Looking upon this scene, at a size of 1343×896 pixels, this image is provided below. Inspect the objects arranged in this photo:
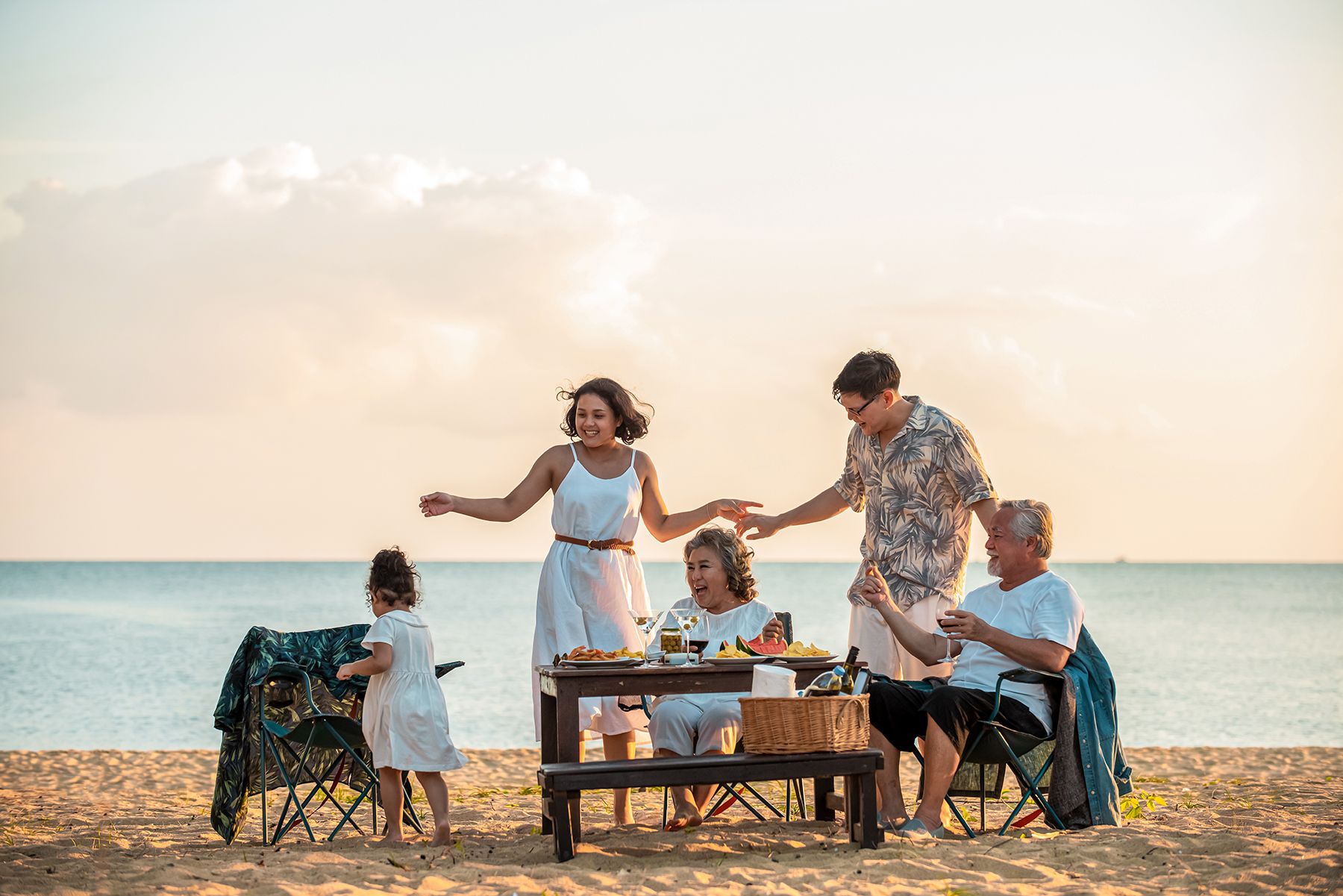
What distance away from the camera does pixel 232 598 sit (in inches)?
1547

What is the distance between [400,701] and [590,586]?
0.89 meters

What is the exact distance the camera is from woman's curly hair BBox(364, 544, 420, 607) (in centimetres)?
476

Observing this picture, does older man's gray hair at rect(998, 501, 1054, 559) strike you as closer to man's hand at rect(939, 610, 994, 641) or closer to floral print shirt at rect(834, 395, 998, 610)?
floral print shirt at rect(834, 395, 998, 610)

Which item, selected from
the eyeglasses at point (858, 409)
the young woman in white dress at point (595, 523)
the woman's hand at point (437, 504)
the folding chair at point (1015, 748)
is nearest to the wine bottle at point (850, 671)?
the folding chair at point (1015, 748)

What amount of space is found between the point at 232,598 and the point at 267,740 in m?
36.3

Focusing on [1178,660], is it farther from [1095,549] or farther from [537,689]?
[537,689]

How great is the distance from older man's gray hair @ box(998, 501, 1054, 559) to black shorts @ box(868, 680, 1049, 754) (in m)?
0.54

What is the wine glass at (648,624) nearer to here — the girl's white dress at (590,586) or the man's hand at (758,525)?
the girl's white dress at (590,586)

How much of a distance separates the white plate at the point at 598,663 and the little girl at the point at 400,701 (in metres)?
0.54

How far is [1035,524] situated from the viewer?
4.56m

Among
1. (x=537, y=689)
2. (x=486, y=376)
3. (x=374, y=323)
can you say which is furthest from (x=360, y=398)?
(x=537, y=689)

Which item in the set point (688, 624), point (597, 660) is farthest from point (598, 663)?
point (688, 624)

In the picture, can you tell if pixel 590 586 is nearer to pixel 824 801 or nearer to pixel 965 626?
pixel 824 801

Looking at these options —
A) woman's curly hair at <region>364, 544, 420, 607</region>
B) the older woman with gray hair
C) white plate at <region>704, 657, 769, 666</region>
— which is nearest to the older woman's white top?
the older woman with gray hair
